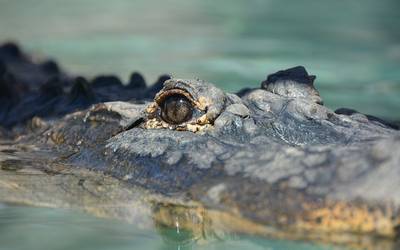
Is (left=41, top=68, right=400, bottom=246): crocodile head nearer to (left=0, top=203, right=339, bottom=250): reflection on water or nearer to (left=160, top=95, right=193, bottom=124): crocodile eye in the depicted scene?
(left=160, top=95, right=193, bottom=124): crocodile eye

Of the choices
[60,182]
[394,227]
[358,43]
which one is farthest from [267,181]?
[358,43]

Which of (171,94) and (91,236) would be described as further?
(171,94)

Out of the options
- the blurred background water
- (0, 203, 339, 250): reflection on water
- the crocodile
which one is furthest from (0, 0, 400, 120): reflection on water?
(0, 203, 339, 250): reflection on water

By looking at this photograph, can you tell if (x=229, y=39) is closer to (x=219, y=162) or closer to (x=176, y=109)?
(x=176, y=109)

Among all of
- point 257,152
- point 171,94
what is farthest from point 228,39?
point 257,152

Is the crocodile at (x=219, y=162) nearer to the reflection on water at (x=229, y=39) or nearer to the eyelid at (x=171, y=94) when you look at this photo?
the eyelid at (x=171, y=94)
